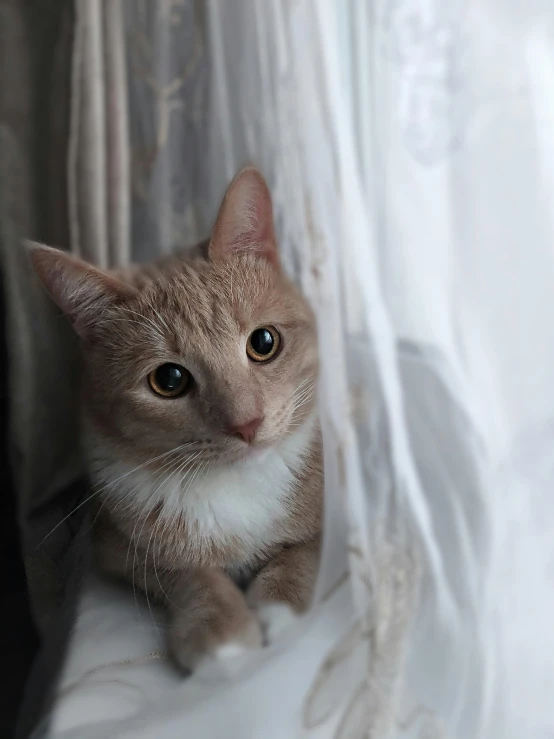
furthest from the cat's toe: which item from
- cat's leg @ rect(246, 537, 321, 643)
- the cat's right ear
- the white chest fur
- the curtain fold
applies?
the curtain fold

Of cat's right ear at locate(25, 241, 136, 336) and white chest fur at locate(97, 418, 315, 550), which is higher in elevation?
cat's right ear at locate(25, 241, 136, 336)

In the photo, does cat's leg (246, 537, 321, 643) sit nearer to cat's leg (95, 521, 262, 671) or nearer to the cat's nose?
cat's leg (95, 521, 262, 671)

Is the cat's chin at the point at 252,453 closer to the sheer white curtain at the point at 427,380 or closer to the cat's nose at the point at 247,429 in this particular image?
the cat's nose at the point at 247,429

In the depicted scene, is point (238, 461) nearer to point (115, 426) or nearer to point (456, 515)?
point (115, 426)

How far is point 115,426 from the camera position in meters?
0.95

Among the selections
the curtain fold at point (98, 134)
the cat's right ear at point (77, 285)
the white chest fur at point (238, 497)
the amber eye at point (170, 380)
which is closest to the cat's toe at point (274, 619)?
the white chest fur at point (238, 497)

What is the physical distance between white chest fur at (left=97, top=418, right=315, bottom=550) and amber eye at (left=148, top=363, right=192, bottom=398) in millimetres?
131

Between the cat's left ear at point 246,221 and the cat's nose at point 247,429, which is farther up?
the cat's left ear at point 246,221

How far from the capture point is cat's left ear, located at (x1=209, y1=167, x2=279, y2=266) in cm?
86

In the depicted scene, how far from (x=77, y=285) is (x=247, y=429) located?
339mm

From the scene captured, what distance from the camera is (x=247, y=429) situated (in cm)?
80

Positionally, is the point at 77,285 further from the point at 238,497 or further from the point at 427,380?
the point at 427,380

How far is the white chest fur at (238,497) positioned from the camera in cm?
90

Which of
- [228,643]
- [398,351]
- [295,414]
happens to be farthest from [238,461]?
[398,351]
